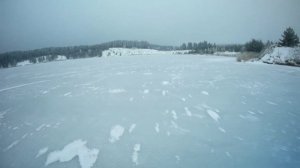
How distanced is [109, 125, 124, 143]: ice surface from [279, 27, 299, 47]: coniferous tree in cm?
3087

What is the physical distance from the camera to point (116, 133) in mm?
5137

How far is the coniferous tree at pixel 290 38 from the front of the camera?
1084 inches

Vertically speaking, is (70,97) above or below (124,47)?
below

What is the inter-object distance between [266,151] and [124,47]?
141066 millimetres

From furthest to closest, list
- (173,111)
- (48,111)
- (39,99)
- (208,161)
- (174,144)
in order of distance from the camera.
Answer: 1. (39,99)
2. (48,111)
3. (173,111)
4. (174,144)
5. (208,161)

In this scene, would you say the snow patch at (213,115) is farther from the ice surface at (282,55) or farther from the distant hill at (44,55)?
the distant hill at (44,55)

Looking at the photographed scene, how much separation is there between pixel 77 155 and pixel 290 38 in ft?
107

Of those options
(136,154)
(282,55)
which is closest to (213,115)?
(136,154)

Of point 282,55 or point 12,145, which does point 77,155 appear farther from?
point 282,55

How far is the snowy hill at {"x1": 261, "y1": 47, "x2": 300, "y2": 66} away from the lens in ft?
71.7

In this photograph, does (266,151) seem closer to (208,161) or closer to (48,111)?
(208,161)

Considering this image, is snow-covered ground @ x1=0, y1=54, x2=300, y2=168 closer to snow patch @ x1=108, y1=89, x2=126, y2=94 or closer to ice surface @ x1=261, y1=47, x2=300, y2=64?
snow patch @ x1=108, y1=89, x2=126, y2=94

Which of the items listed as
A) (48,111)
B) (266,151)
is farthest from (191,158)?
(48,111)

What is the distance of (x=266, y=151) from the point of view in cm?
402
